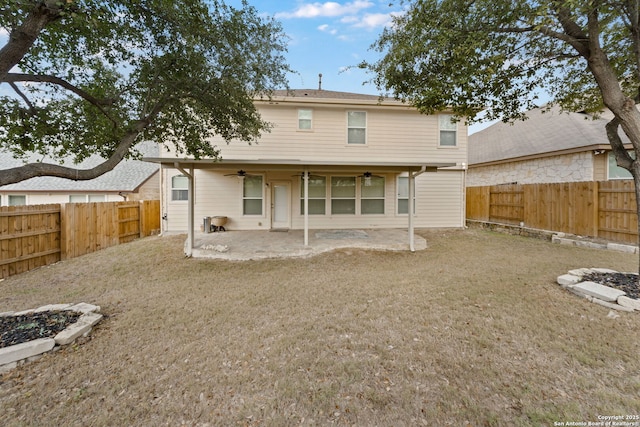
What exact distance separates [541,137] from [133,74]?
1635cm

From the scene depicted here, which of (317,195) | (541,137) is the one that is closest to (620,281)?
(317,195)

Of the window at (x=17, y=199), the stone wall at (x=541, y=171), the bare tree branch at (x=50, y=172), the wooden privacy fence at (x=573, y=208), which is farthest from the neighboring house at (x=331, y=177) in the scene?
the window at (x=17, y=199)

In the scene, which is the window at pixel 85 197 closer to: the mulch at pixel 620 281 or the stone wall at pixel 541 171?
the mulch at pixel 620 281

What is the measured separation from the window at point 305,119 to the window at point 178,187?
501cm

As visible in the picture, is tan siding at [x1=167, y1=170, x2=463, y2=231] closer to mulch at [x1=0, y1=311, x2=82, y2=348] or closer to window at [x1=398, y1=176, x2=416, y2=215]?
window at [x1=398, y1=176, x2=416, y2=215]

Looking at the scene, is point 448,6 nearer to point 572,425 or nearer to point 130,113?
point 572,425

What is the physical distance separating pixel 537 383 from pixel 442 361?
30.2 inches

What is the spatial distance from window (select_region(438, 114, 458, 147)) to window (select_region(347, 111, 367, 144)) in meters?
3.23

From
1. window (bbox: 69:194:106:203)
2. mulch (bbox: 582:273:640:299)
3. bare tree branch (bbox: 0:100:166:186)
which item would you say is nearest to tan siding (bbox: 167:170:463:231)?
bare tree branch (bbox: 0:100:166:186)

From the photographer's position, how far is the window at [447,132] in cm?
1077

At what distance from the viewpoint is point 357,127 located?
10.6 metres

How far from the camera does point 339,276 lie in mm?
5473

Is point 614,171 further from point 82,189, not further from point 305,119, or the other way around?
point 82,189

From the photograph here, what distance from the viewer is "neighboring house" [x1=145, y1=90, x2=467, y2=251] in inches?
397
